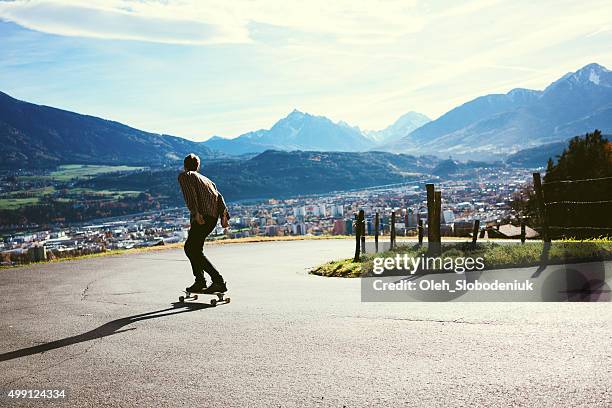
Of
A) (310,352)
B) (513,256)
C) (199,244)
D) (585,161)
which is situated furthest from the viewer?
(585,161)

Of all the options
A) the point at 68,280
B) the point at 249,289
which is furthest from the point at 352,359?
the point at 68,280

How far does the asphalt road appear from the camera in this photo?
4262 mm

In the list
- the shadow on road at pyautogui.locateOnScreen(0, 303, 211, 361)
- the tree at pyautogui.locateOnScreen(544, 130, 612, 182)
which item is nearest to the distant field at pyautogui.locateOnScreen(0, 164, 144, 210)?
the tree at pyautogui.locateOnScreen(544, 130, 612, 182)

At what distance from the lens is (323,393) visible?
4301 mm

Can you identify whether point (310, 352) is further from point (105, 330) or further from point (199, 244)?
point (199, 244)

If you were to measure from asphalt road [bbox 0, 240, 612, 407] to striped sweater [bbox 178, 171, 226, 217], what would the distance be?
4.67ft

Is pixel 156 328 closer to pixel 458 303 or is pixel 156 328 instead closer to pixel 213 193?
pixel 213 193

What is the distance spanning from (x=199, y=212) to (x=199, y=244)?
51 centimetres

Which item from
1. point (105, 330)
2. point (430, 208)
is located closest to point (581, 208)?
point (430, 208)

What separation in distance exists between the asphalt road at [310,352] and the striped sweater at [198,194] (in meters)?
1.42

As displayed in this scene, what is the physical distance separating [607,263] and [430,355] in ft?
22.0

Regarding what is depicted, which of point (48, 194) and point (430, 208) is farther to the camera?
point (48, 194)

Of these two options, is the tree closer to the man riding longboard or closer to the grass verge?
the grass verge

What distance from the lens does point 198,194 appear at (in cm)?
870
